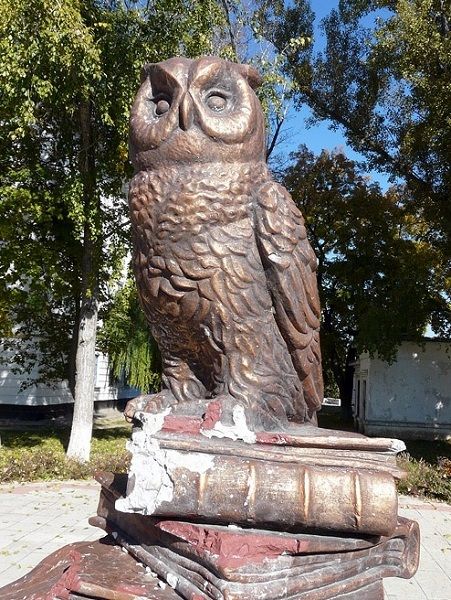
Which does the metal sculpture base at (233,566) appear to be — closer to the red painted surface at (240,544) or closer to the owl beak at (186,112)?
the red painted surface at (240,544)

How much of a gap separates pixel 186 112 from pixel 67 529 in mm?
5164

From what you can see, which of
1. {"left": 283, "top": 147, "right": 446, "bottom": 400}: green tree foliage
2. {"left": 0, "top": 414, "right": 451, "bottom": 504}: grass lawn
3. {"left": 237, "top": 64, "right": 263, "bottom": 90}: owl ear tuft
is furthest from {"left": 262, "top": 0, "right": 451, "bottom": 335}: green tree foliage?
{"left": 237, "top": 64, "right": 263, "bottom": 90}: owl ear tuft

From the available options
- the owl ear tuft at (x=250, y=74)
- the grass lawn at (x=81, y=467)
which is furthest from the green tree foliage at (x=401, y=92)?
the owl ear tuft at (x=250, y=74)

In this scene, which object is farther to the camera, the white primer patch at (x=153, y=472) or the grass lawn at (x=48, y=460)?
the grass lawn at (x=48, y=460)

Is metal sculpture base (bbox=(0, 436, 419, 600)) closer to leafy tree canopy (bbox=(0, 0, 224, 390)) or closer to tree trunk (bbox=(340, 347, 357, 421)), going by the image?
leafy tree canopy (bbox=(0, 0, 224, 390))

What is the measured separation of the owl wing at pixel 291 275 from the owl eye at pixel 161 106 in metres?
0.51

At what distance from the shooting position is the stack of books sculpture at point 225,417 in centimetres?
181

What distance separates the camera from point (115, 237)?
33.1ft

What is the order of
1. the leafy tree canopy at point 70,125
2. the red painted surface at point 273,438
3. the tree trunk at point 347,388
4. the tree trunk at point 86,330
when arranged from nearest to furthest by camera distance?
1. the red painted surface at point 273,438
2. the leafy tree canopy at point 70,125
3. the tree trunk at point 86,330
4. the tree trunk at point 347,388

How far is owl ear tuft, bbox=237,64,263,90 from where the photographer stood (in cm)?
246

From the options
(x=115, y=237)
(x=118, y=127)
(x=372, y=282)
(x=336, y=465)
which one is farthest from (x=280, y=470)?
(x=372, y=282)

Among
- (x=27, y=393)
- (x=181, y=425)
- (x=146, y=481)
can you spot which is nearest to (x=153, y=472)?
(x=146, y=481)

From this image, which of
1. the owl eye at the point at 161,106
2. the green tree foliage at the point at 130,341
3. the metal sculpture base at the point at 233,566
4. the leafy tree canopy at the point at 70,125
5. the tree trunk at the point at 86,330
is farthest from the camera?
the green tree foliage at the point at 130,341

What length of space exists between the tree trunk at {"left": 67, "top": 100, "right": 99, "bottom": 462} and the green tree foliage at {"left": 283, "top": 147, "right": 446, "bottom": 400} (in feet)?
21.3
